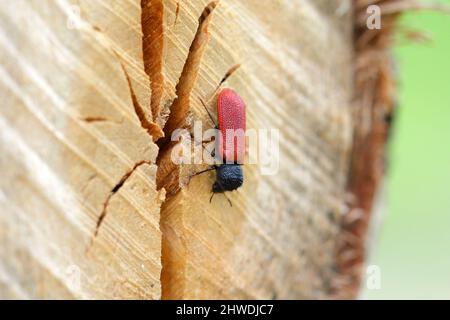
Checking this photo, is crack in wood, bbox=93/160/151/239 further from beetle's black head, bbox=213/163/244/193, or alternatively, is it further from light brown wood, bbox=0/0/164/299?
beetle's black head, bbox=213/163/244/193

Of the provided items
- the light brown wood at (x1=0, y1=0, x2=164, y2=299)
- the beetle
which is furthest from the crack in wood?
the beetle

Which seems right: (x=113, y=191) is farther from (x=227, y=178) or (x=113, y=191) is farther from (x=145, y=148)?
(x=227, y=178)

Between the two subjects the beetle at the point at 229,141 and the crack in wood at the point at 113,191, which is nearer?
the crack in wood at the point at 113,191

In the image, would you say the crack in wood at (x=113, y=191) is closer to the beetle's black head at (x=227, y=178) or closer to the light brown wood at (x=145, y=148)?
the light brown wood at (x=145, y=148)

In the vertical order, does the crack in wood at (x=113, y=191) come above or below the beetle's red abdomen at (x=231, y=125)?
below

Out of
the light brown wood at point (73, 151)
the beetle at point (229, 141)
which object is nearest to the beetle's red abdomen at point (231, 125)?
the beetle at point (229, 141)

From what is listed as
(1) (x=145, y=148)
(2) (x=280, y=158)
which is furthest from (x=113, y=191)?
(2) (x=280, y=158)
